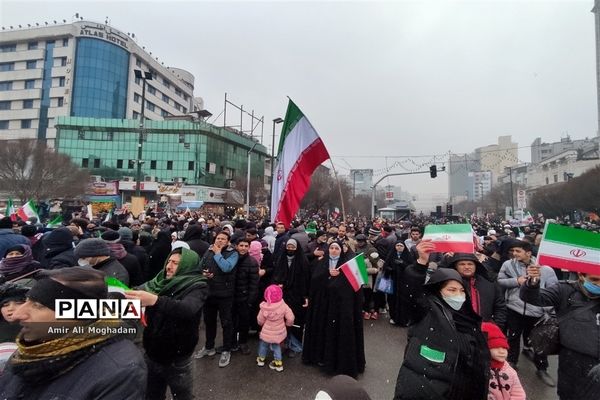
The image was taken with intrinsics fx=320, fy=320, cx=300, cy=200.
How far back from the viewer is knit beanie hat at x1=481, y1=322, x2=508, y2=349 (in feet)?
8.02

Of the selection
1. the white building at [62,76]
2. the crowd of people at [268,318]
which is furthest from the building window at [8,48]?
the crowd of people at [268,318]

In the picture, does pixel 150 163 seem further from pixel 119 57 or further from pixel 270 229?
pixel 270 229

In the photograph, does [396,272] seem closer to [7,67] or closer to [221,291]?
[221,291]

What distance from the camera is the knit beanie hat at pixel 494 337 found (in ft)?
8.02

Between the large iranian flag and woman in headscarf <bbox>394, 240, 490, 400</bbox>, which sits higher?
the large iranian flag

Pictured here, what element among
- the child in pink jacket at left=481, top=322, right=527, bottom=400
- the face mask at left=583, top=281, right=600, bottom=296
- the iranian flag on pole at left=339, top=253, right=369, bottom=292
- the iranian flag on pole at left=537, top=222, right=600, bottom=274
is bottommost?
the child in pink jacket at left=481, top=322, right=527, bottom=400

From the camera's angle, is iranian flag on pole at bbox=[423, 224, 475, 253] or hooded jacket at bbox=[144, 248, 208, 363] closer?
hooded jacket at bbox=[144, 248, 208, 363]

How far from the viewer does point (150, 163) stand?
2004 inches

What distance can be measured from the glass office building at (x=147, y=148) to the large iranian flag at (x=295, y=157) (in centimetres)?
4575

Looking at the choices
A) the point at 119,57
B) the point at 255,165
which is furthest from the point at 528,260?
the point at 119,57

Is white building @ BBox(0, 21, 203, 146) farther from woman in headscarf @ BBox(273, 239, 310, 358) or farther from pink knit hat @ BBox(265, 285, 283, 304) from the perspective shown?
pink knit hat @ BBox(265, 285, 283, 304)

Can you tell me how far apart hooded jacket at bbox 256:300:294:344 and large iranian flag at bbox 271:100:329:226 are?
6.24ft

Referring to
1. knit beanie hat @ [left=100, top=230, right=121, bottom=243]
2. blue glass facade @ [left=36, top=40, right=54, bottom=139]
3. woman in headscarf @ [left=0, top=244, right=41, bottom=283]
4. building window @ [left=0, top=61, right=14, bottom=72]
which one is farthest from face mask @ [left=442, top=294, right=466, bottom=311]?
building window @ [left=0, top=61, right=14, bottom=72]

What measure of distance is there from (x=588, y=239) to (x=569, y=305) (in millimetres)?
594
